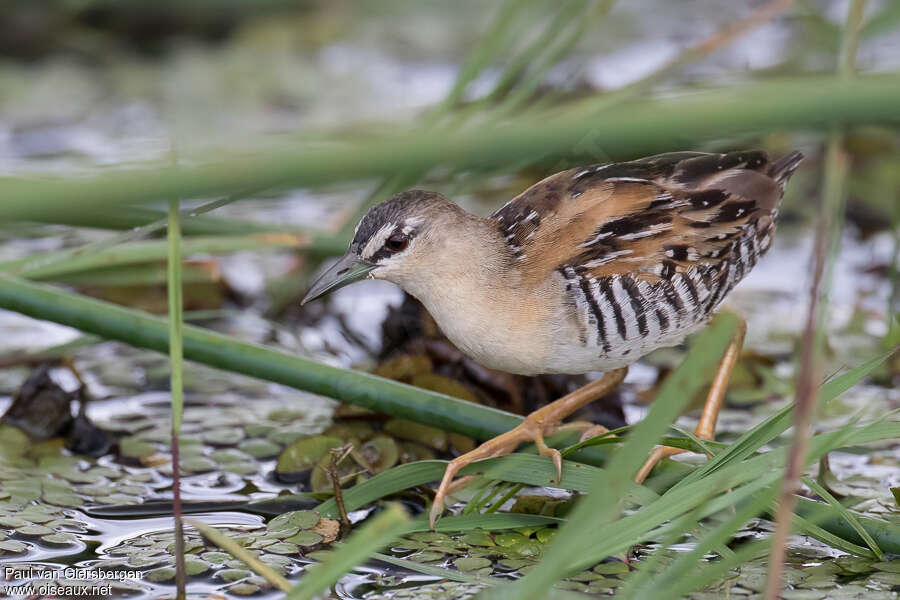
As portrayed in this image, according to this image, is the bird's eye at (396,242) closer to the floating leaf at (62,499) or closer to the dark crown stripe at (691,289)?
the dark crown stripe at (691,289)

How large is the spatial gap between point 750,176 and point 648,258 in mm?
457

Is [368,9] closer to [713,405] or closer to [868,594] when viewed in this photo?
[713,405]

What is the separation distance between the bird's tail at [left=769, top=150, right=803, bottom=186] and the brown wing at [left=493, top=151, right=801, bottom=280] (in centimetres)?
11

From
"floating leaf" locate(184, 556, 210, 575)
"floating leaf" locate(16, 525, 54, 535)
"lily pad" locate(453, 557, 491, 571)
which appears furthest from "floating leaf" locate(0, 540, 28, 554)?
"lily pad" locate(453, 557, 491, 571)

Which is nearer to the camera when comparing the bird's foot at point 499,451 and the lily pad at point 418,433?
the bird's foot at point 499,451

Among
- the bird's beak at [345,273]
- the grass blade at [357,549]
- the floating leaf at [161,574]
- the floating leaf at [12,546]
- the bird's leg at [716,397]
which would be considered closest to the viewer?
the grass blade at [357,549]

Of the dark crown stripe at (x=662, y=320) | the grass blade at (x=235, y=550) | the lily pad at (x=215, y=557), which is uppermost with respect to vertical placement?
the dark crown stripe at (x=662, y=320)

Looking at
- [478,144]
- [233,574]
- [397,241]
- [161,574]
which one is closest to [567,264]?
[397,241]

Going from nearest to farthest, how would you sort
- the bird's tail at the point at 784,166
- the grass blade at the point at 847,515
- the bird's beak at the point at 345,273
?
1. the grass blade at the point at 847,515
2. the bird's beak at the point at 345,273
3. the bird's tail at the point at 784,166

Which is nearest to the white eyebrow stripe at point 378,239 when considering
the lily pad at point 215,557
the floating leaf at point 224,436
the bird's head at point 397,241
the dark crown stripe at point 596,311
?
the bird's head at point 397,241

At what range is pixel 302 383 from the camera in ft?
8.82

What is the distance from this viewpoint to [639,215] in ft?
9.12

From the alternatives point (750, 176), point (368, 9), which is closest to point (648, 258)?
point (750, 176)

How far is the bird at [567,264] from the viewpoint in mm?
2646
